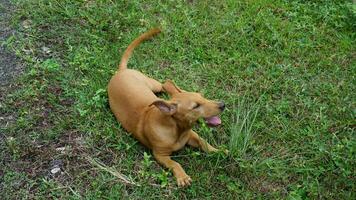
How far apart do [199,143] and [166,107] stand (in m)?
0.54

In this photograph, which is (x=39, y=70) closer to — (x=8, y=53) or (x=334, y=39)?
(x=8, y=53)

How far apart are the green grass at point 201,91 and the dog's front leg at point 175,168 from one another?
0.06 meters

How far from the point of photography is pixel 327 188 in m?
3.99

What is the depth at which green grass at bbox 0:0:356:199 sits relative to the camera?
159 inches

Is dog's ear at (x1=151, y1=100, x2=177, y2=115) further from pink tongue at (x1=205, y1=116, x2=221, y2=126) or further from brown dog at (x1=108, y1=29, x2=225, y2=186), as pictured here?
pink tongue at (x1=205, y1=116, x2=221, y2=126)

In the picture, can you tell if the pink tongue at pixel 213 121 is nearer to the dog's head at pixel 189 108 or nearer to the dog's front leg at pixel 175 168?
the dog's head at pixel 189 108

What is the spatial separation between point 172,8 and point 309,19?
1.60 m

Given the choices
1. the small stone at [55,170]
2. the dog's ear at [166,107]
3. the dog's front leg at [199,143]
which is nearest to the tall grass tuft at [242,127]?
the dog's front leg at [199,143]

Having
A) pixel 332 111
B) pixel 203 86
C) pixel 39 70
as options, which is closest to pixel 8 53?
pixel 39 70

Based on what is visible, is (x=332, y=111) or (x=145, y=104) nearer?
(x=145, y=104)

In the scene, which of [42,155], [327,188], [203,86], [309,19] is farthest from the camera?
[309,19]

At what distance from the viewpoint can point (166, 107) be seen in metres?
3.92

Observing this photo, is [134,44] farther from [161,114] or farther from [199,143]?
[199,143]

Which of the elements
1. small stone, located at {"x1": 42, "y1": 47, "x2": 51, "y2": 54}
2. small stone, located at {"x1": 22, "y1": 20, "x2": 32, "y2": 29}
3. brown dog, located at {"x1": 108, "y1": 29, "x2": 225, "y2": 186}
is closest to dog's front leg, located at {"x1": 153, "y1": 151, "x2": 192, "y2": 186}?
brown dog, located at {"x1": 108, "y1": 29, "x2": 225, "y2": 186}
